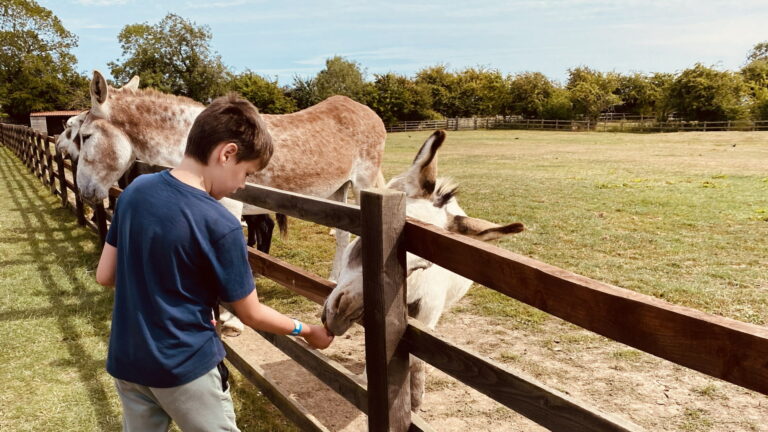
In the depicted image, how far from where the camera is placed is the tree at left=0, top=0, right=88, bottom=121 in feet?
190

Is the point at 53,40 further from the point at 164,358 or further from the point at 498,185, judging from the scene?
the point at 164,358

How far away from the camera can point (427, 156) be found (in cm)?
269

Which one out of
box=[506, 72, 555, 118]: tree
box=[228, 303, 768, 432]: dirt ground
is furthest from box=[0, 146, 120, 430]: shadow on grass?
box=[506, 72, 555, 118]: tree

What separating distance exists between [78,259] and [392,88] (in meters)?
61.7

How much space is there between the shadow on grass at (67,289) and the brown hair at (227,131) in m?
2.82

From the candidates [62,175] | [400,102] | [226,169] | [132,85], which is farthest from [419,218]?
[400,102]

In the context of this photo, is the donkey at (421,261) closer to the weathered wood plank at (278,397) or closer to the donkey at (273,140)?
the weathered wood plank at (278,397)

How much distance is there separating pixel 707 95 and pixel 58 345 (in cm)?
5671

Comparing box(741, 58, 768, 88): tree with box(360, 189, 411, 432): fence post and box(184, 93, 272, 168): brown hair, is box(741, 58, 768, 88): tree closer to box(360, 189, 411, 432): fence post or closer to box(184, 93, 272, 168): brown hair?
box(360, 189, 411, 432): fence post

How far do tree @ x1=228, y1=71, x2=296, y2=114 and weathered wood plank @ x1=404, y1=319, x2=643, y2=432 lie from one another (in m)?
60.4

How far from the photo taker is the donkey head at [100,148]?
5.05 metres

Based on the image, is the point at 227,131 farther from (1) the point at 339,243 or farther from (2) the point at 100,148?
(1) the point at 339,243

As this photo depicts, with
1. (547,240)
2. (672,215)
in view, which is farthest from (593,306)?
(672,215)

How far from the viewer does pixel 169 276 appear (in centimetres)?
170
